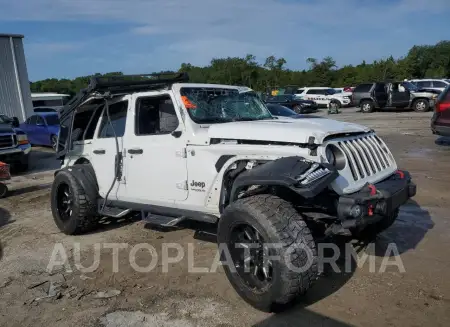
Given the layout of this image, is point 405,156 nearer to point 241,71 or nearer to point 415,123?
point 415,123

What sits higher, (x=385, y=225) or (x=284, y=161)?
(x=284, y=161)

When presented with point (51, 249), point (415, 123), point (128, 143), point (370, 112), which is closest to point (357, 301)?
point (128, 143)

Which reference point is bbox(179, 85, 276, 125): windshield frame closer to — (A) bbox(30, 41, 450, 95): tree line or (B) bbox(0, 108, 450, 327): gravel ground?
(B) bbox(0, 108, 450, 327): gravel ground

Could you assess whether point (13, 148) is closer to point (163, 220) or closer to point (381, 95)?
point (163, 220)

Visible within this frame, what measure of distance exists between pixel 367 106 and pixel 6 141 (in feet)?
66.3

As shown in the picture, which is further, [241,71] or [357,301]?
[241,71]

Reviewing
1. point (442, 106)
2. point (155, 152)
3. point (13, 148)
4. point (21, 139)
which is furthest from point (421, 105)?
point (155, 152)

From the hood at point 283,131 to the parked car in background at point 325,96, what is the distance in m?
27.5

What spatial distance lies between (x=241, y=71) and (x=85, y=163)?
49.8 m

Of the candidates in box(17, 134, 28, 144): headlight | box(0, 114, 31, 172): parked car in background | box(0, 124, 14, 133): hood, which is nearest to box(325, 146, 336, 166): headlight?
box(0, 114, 31, 172): parked car in background

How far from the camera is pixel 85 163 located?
21.2 ft

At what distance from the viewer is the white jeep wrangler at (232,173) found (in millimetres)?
3711

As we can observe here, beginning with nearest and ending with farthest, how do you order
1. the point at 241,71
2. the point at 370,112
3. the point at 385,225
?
the point at 385,225 → the point at 370,112 → the point at 241,71

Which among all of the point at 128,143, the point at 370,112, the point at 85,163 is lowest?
the point at 370,112
